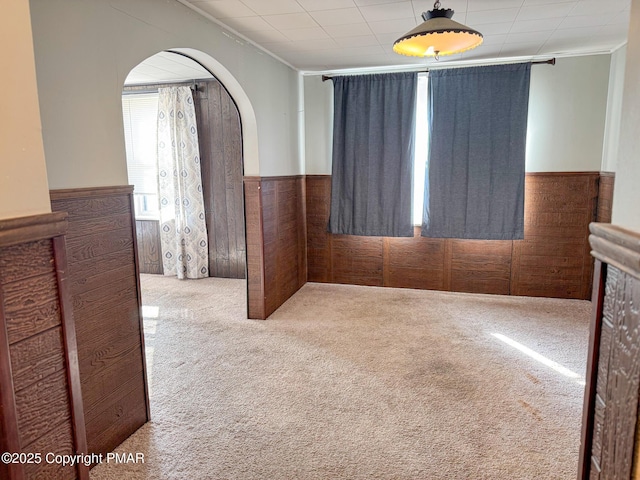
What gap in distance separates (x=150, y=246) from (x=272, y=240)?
2.25 m

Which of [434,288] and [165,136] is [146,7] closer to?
[165,136]

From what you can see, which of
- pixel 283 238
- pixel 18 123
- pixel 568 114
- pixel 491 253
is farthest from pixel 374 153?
pixel 18 123

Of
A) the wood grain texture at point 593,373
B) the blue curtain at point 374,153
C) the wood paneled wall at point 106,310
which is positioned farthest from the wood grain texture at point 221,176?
the wood grain texture at point 593,373

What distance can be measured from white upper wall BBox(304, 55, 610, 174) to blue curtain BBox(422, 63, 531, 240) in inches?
6.2

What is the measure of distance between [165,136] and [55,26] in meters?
3.42

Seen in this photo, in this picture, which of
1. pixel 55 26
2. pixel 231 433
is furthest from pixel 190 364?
pixel 55 26

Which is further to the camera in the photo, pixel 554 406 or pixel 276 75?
pixel 276 75

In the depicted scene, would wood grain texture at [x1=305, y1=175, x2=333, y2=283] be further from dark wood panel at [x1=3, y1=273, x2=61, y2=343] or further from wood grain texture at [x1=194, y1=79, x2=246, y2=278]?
dark wood panel at [x1=3, y1=273, x2=61, y2=343]

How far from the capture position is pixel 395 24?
3002 millimetres

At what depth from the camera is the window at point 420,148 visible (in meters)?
4.32

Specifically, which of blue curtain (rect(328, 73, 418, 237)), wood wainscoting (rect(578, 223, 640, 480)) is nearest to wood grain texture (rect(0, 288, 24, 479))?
wood wainscoting (rect(578, 223, 640, 480))

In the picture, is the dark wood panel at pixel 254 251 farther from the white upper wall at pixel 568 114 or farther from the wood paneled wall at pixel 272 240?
the white upper wall at pixel 568 114

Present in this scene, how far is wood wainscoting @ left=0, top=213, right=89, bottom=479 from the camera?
93cm

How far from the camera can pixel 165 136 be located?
16.4 ft
